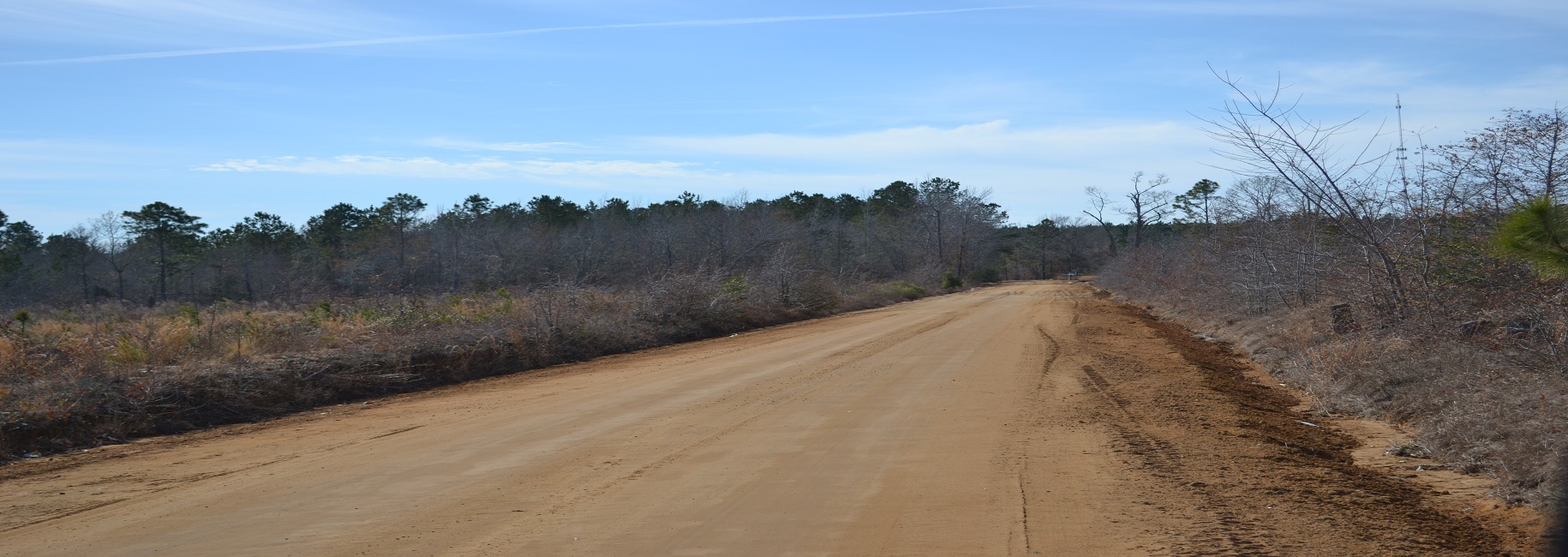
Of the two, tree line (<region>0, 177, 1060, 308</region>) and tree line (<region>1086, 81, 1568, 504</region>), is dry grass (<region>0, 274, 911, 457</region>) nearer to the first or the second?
tree line (<region>0, 177, 1060, 308</region>)

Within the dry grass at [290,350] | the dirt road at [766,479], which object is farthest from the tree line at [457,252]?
the dirt road at [766,479]

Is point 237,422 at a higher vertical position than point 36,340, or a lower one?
lower

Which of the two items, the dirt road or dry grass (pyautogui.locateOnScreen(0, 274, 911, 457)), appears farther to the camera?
dry grass (pyautogui.locateOnScreen(0, 274, 911, 457))

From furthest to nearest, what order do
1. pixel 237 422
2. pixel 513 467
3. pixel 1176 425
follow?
pixel 237 422, pixel 1176 425, pixel 513 467

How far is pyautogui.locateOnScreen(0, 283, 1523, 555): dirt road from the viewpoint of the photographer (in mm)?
5980

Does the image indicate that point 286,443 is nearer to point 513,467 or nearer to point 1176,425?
point 513,467

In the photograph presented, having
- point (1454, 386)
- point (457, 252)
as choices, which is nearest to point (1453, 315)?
point (1454, 386)

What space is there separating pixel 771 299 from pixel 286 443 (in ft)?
69.1

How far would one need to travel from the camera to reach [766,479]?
762cm

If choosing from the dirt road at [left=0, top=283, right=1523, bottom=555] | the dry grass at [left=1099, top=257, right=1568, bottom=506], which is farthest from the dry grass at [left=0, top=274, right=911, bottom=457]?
the dry grass at [left=1099, top=257, right=1568, bottom=506]

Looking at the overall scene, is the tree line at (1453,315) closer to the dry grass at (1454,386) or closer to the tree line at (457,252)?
the dry grass at (1454,386)

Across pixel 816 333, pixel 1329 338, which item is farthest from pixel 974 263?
pixel 1329 338

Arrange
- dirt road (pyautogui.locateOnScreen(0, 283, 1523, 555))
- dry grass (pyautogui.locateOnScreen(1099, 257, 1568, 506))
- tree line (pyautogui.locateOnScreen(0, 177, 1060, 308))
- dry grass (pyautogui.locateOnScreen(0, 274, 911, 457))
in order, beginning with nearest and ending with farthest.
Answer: dirt road (pyautogui.locateOnScreen(0, 283, 1523, 555))
dry grass (pyautogui.locateOnScreen(1099, 257, 1568, 506))
dry grass (pyautogui.locateOnScreen(0, 274, 911, 457))
tree line (pyautogui.locateOnScreen(0, 177, 1060, 308))

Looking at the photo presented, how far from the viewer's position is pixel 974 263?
8212 cm
